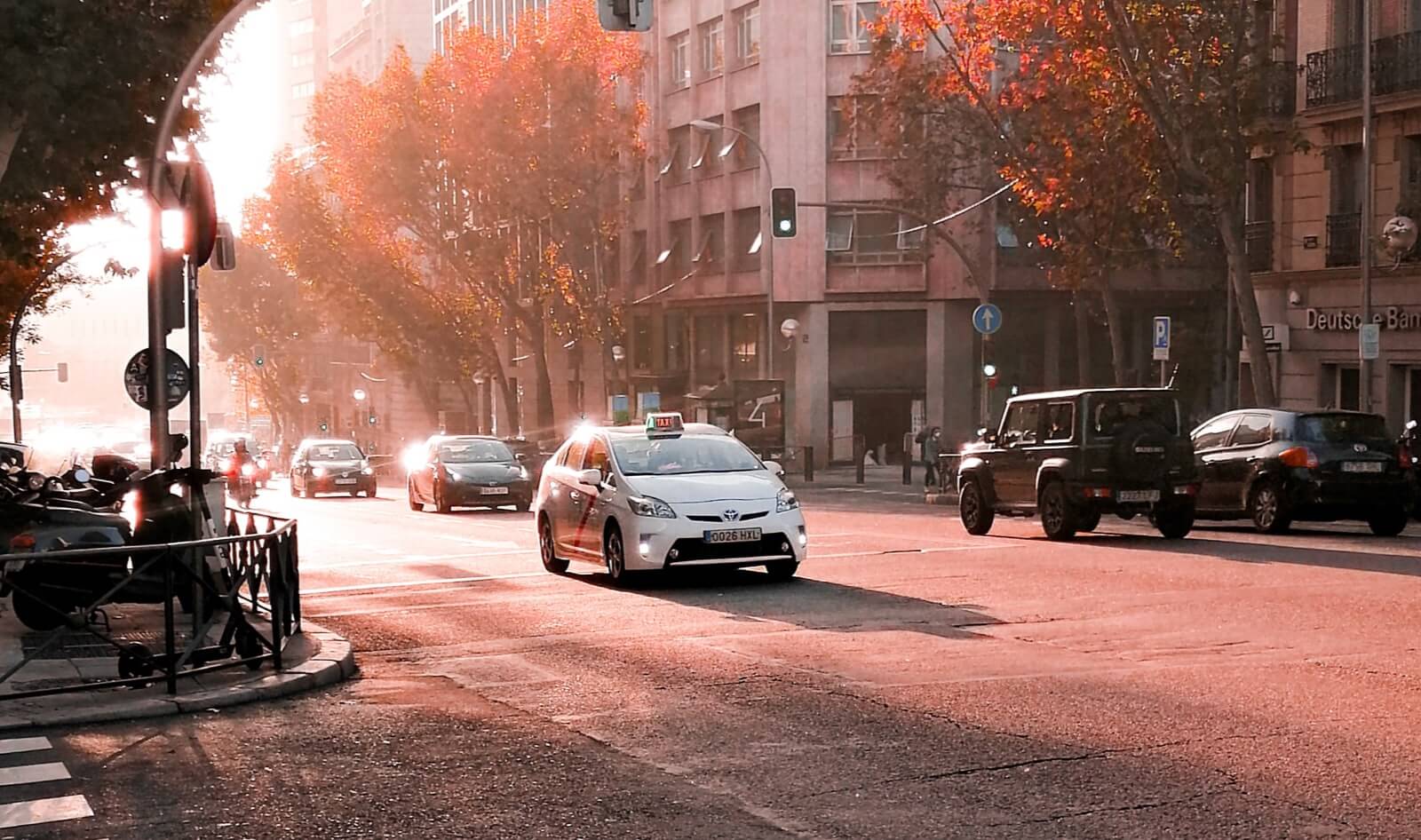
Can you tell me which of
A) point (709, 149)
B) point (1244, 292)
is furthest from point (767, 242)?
point (1244, 292)

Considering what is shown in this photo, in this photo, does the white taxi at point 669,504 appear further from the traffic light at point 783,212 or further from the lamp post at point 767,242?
the lamp post at point 767,242

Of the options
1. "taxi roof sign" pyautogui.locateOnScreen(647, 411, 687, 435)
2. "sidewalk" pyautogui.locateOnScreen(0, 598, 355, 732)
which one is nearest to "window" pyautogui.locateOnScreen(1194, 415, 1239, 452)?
"taxi roof sign" pyautogui.locateOnScreen(647, 411, 687, 435)

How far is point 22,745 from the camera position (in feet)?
30.3

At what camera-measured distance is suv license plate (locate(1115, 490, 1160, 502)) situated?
71.6 ft

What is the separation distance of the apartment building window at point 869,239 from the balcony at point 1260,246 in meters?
17.3

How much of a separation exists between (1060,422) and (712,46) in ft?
142

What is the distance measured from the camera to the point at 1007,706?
9.52 metres

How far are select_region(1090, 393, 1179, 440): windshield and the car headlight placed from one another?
7.12 meters

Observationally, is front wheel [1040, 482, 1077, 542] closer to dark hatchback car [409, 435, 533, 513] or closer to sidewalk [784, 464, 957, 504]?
dark hatchback car [409, 435, 533, 513]

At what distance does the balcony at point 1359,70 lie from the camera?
115 feet

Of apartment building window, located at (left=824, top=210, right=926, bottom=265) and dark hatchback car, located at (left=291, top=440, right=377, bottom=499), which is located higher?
apartment building window, located at (left=824, top=210, right=926, bottom=265)

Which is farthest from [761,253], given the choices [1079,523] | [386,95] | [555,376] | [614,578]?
[614,578]

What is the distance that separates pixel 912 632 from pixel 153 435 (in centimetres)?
772

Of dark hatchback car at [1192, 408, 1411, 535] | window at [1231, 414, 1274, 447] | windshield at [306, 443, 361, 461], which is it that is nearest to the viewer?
dark hatchback car at [1192, 408, 1411, 535]
